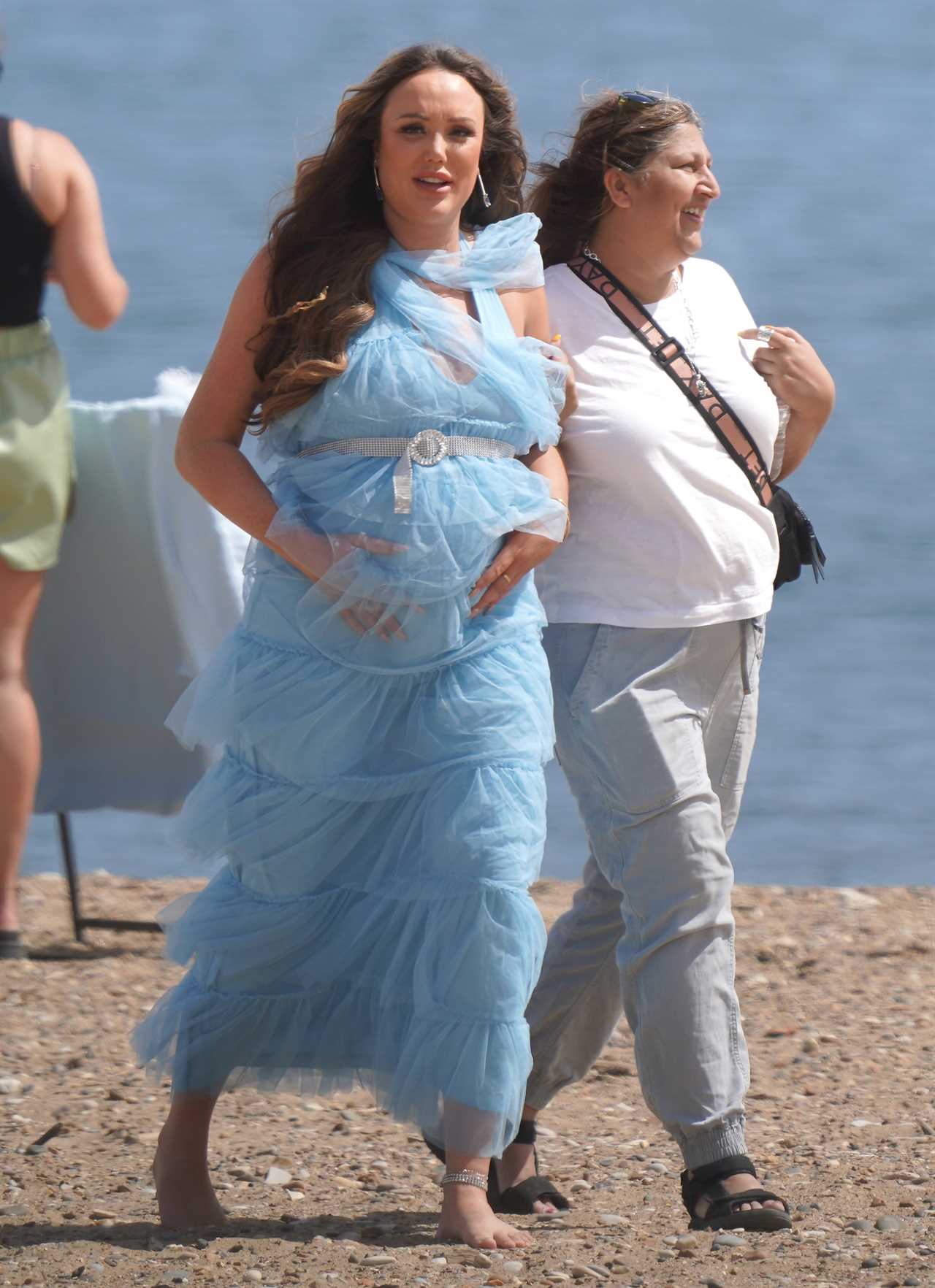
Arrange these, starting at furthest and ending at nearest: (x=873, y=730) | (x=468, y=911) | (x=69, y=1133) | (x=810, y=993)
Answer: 1. (x=873, y=730)
2. (x=810, y=993)
3. (x=69, y=1133)
4. (x=468, y=911)

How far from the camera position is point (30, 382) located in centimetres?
482

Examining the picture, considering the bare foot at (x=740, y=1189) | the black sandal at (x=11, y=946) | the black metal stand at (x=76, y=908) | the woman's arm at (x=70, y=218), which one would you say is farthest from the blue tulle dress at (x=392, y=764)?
the black metal stand at (x=76, y=908)

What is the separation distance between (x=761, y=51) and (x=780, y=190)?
4679 mm

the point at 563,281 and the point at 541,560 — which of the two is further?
the point at 563,281

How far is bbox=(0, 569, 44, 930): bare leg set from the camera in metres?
4.93

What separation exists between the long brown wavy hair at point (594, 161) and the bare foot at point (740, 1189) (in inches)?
58.9

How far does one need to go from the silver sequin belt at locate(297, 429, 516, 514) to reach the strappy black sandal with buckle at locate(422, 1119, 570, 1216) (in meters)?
1.12

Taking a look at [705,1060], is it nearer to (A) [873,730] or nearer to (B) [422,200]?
(B) [422,200]

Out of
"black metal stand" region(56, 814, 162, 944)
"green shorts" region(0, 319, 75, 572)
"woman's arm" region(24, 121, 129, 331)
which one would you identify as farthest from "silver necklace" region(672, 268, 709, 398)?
"black metal stand" region(56, 814, 162, 944)

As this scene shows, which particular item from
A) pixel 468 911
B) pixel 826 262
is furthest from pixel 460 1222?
pixel 826 262

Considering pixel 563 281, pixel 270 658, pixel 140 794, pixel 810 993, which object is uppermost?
pixel 563 281

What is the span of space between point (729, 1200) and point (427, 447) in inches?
48.6

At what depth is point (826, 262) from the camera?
17.8m

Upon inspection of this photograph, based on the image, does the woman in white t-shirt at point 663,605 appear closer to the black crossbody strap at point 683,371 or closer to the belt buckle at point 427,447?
the black crossbody strap at point 683,371
